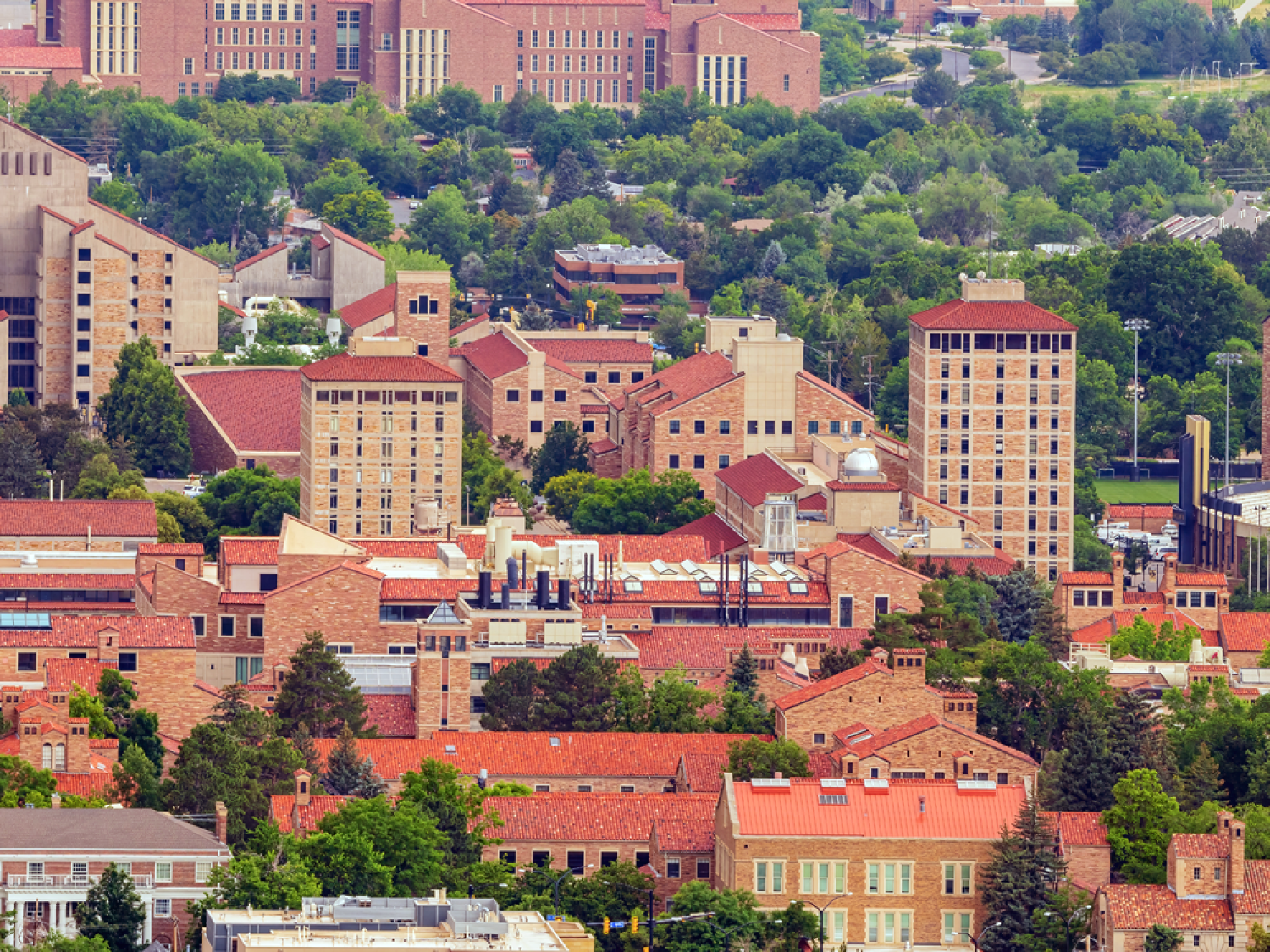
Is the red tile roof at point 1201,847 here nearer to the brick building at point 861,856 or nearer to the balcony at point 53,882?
the brick building at point 861,856

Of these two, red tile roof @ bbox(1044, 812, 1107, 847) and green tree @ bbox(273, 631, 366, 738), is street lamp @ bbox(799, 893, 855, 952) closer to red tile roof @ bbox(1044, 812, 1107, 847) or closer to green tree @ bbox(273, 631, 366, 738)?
red tile roof @ bbox(1044, 812, 1107, 847)

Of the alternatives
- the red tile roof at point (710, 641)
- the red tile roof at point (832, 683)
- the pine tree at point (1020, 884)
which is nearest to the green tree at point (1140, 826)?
the pine tree at point (1020, 884)

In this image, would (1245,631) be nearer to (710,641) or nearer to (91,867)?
(710,641)

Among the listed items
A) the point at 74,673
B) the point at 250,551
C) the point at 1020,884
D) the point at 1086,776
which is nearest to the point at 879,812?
the point at 1020,884

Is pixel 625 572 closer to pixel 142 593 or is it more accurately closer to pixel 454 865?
pixel 142 593

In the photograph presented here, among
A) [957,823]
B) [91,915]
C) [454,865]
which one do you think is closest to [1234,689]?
[957,823]

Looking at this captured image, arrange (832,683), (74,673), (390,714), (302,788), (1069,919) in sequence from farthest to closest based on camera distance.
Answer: (390,714) → (74,673) → (832,683) → (302,788) → (1069,919)

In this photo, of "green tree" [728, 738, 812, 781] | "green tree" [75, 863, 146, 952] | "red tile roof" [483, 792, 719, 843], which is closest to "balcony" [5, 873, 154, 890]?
"green tree" [75, 863, 146, 952]
